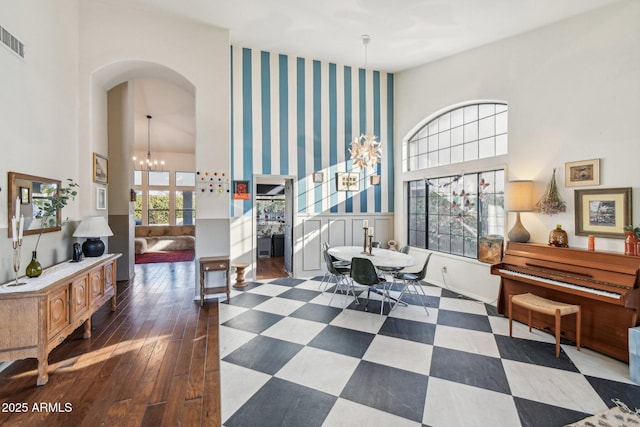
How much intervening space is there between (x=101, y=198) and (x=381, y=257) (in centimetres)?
426

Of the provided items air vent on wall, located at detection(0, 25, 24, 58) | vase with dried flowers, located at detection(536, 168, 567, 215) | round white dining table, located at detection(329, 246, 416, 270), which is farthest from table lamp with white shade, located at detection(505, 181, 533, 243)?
air vent on wall, located at detection(0, 25, 24, 58)

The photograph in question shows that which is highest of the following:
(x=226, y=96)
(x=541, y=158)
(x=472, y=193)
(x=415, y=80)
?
(x=415, y=80)

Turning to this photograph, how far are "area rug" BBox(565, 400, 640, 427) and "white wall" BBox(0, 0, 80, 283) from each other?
15.2ft

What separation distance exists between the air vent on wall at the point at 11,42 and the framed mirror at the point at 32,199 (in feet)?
3.70

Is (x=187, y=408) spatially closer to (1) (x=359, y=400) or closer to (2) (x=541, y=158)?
(1) (x=359, y=400)

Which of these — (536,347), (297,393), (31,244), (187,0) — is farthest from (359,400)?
(187,0)

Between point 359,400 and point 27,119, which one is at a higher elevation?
point 27,119

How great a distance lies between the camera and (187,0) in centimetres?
390

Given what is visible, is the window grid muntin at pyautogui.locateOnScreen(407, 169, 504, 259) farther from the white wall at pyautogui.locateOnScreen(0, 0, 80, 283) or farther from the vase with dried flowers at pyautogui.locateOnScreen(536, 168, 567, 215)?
the white wall at pyautogui.locateOnScreen(0, 0, 80, 283)

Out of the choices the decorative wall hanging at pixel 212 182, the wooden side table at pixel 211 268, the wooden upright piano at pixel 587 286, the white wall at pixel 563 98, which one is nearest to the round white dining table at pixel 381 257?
the wooden upright piano at pixel 587 286

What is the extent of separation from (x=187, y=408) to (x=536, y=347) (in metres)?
3.26

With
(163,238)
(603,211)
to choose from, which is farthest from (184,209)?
(603,211)

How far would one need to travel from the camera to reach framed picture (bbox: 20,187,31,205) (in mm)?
2750

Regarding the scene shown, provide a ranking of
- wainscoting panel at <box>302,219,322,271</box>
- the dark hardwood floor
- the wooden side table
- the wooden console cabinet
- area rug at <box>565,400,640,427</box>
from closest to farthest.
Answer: area rug at <box>565,400,640,427</box>, the wooden console cabinet, the wooden side table, wainscoting panel at <box>302,219,322,271</box>, the dark hardwood floor
